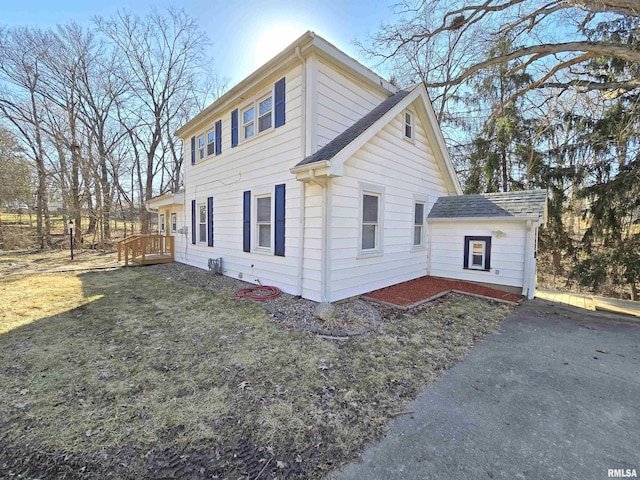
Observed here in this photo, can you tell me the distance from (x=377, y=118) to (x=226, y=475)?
6.17 m

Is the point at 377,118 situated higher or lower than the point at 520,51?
lower

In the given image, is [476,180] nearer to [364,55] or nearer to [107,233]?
[364,55]

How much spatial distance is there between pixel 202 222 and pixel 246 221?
356 cm

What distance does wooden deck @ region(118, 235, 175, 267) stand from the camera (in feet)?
36.0

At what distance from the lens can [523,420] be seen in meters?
2.55

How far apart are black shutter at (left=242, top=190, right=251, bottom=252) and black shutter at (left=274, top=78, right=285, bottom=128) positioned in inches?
79.0

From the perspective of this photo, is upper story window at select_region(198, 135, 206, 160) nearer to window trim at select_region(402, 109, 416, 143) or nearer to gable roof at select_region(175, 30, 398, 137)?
gable roof at select_region(175, 30, 398, 137)

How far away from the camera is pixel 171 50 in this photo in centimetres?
1920

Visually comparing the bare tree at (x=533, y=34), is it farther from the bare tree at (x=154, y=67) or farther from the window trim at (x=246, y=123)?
the bare tree at (x=154, y=67)

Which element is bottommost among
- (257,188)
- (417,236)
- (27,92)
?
(417,236)

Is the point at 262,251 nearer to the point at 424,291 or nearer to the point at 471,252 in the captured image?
the point at 424,291

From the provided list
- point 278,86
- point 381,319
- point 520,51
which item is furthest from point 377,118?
point 520,51

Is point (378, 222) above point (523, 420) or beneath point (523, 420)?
above

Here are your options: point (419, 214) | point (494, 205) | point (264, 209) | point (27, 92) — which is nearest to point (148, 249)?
point (264, 209)
